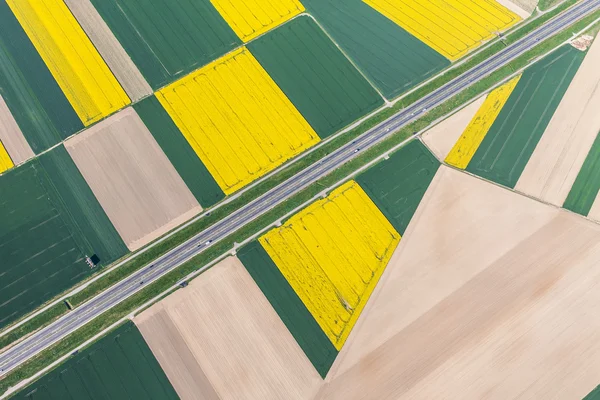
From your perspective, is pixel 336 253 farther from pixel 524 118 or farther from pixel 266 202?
pixel 524 118

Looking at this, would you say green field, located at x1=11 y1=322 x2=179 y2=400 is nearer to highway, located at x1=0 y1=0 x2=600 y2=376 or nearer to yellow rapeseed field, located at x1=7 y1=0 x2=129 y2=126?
highway, located at x1=0 y1=0 x2=600 y2=376

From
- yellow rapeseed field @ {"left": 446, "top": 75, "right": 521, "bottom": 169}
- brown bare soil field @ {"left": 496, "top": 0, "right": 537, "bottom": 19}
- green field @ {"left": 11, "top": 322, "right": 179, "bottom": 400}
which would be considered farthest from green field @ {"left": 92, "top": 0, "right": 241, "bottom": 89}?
brown bare soil field @ {"left": 496, "top": 0, "right": 537, "bottom": 19}

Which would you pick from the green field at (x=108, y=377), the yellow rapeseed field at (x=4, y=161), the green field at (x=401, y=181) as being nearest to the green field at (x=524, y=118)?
the green field at (x=401, y=181)

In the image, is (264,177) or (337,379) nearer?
(337,379)

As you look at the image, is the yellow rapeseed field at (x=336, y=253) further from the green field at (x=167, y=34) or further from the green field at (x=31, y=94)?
the green field at (x=31, y=94)

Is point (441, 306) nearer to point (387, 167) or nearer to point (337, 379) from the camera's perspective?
point (337, 379)

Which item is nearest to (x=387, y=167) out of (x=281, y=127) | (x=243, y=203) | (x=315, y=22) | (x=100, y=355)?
(x=281, y=127)

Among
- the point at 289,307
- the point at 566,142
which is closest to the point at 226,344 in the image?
the point at 289,307
